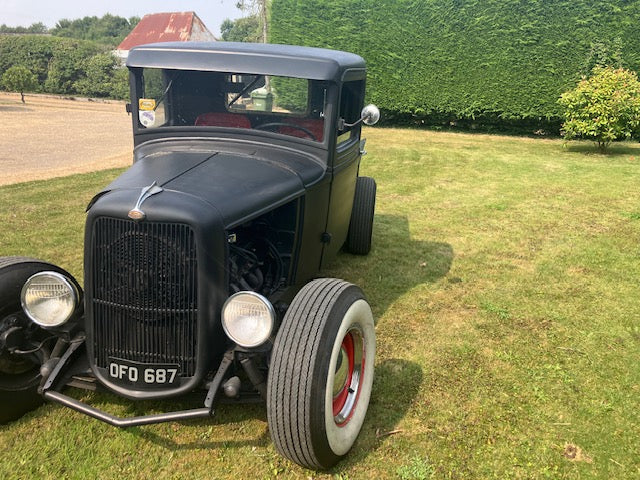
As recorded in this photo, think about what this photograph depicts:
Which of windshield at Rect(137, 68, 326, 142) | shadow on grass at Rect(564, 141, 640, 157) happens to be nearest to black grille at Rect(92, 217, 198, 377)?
windshield at Rect(137, 68, 326, 142)

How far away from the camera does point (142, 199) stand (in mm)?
2314

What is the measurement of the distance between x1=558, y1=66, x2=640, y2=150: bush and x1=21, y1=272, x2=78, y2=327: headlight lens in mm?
11206

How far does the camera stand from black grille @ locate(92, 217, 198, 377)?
2299 millimetres

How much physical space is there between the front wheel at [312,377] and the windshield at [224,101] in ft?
4.70

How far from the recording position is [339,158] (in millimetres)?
3660

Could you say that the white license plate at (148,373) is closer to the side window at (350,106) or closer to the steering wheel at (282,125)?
the steering wheel at (282,125)

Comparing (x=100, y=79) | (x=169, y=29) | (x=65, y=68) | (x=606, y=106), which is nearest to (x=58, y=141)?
(x=606, y=106)

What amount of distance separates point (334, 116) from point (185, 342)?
1.81 meters

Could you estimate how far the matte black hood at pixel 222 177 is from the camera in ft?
8.16

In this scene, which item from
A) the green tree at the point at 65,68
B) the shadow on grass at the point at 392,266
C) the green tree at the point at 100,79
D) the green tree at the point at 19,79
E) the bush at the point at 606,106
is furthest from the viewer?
the green tree at the point at 65,68

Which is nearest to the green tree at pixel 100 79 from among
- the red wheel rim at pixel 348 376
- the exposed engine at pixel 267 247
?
the exposed engine at pixel 267 247

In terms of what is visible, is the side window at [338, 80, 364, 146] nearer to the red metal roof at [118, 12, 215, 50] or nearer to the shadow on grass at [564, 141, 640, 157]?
the shadow on grass at [564, 141, 640, 157]

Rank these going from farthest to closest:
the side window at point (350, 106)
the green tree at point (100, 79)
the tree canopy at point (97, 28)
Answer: the tree canopy at point (97, 28) < the green tree at point (100, 79) < the side window at point (350, 106)

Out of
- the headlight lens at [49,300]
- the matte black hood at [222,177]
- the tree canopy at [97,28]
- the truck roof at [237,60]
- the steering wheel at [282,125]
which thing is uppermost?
the truck roof at [237,60]
